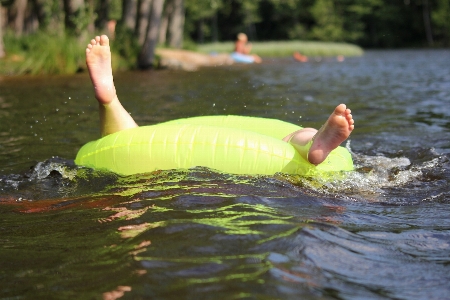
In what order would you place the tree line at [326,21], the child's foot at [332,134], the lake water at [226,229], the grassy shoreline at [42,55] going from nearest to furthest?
1. the lake water at [226,229]
2. the child's foot at [332,134]
3. the grassy shoreline at [42,55]
4. the tree line at [326,21]

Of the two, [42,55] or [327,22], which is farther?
[327,22]

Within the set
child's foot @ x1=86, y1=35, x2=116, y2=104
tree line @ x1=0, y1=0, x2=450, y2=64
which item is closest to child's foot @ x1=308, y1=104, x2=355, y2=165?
child's foot @ x1=86, y1=35, x2=116, y2=104

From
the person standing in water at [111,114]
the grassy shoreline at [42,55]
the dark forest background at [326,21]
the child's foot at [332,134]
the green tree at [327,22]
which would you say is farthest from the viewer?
the green tree at [327,22]

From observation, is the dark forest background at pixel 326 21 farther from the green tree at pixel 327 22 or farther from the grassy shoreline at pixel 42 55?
the grassy shoreline at pixel 42 55

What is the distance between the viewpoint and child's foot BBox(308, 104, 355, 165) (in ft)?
11.8

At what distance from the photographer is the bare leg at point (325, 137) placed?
361 cm

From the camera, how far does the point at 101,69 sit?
4.32 metres

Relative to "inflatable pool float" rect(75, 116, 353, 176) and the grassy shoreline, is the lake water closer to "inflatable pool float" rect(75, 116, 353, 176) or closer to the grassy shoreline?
"inflatable pool float" rect(75, 116, 353, 176)

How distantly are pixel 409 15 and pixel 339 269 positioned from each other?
141ft

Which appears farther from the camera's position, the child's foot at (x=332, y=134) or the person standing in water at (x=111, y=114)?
the person standing in water at (x=111, y=114)

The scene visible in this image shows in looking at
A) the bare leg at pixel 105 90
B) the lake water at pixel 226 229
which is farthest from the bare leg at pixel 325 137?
the bare leg at pixel 105 90

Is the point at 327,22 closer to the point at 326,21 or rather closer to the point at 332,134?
the point at 326,21

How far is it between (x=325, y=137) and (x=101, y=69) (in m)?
1.68

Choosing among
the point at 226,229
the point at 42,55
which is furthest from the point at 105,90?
the point at 42,55
